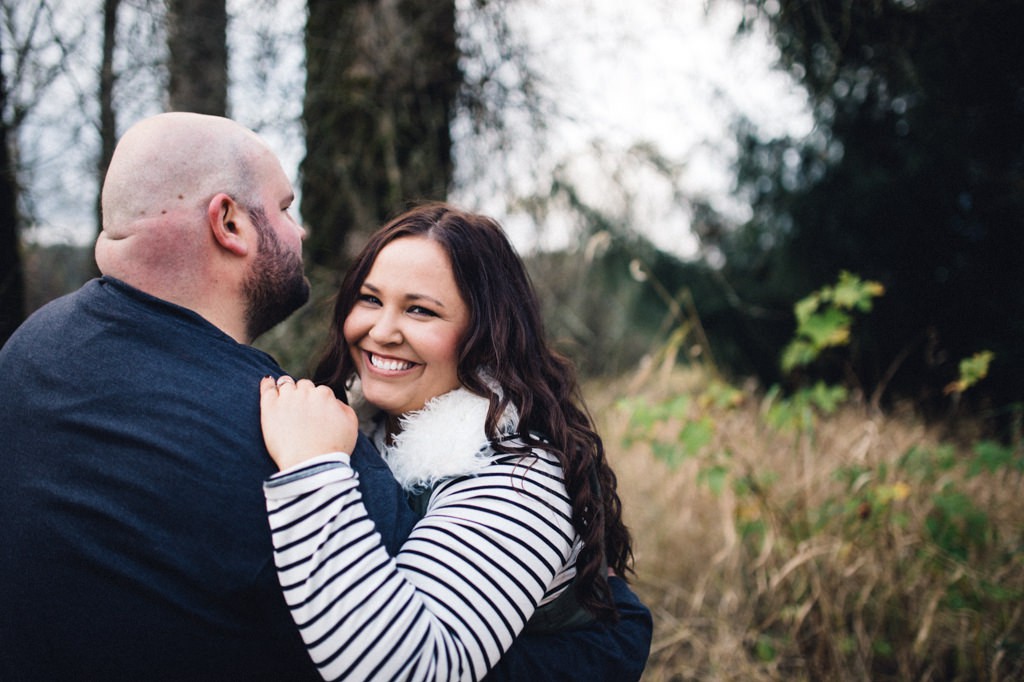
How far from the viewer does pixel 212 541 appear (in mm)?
1084

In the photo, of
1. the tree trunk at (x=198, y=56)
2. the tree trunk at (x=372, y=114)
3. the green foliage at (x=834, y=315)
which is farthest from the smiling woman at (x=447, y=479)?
the tree trunk at (x=372, y=114)

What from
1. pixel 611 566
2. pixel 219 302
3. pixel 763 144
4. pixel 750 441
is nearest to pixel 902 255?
pixel 763 144

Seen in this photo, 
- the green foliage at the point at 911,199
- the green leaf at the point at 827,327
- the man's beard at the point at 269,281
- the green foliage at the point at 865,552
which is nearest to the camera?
the man's beard at the point at 269,281

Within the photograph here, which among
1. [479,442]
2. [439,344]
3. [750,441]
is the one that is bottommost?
[750,441]

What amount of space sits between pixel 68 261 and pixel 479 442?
280cm

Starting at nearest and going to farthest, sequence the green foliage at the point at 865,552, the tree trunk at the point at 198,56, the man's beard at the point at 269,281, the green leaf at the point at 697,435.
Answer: the man's beard at the point at 269,281, the green foliage at the point at 865,552, the tree trunk at the point at 198,56, the green leaf at the point at 697,435

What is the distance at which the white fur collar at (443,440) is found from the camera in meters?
1.39

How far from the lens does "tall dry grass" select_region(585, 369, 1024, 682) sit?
264 centimetres

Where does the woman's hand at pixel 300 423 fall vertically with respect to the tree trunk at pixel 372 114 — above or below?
below

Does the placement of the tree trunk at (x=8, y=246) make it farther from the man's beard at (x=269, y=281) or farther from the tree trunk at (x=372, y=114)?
the tree trunk at (x=372, y=114)

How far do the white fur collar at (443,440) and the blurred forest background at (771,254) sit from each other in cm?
124

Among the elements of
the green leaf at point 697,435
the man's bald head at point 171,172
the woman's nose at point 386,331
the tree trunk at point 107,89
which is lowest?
the green leaf at point 697,435

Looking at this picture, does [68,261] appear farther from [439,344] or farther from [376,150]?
[439,344]

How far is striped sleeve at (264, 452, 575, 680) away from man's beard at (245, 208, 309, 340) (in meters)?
0.49
